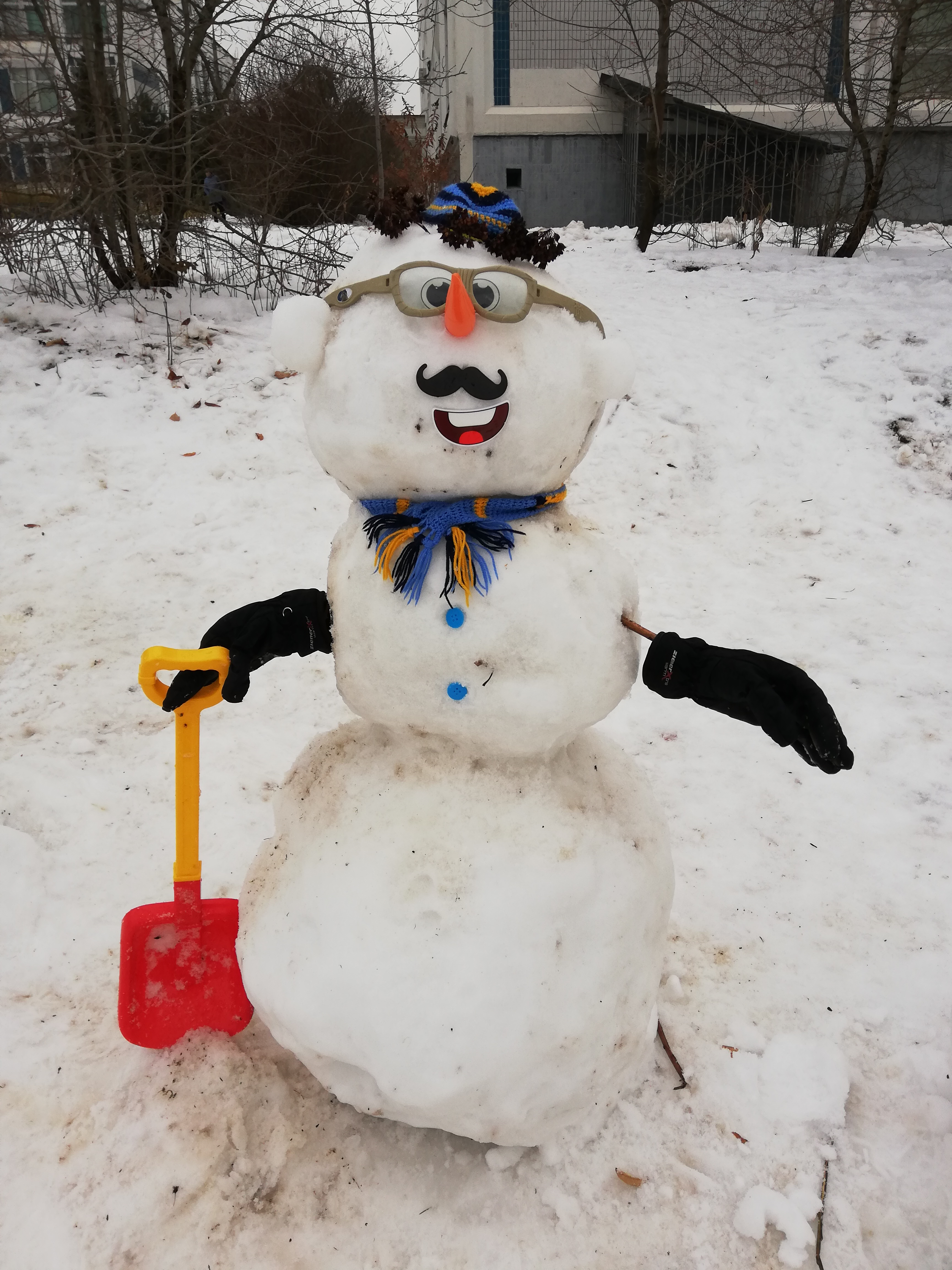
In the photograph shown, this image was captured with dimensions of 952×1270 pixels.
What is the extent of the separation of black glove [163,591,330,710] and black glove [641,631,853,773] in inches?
24.5

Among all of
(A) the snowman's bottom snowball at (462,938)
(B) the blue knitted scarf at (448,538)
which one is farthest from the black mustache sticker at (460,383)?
(A) the snowman's bottom snowball at (462,938)

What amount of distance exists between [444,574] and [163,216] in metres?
5.69

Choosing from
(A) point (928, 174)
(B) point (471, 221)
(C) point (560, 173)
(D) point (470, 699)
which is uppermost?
(C) point (560, 173)

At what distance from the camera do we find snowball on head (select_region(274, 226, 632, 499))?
4.69ft

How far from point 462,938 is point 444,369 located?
0.92 m

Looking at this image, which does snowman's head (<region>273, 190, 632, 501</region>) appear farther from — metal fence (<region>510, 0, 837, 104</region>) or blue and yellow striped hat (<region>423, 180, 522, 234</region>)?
metal fence (<region>510, 0, 837, 104</region>)

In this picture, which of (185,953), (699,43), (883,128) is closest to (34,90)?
(185,953)

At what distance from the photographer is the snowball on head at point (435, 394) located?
1.43 metres

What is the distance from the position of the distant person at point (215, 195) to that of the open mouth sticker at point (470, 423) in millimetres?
5496

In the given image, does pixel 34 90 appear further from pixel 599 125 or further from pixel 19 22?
pixel 599 125

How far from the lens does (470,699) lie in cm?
148

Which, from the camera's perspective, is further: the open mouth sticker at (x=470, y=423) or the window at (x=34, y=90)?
the window at (x=34, y=90)

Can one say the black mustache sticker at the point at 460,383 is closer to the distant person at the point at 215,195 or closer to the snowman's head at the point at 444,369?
the snowman's head at the point at 444,369

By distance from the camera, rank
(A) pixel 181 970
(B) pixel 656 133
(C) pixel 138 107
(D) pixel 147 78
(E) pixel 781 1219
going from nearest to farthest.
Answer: (E) pixel 781 1219 < (A) pixel 181 970 < (D) pixel 147 78 < (C) pixel 138 107 < (B) pixel 656 133
